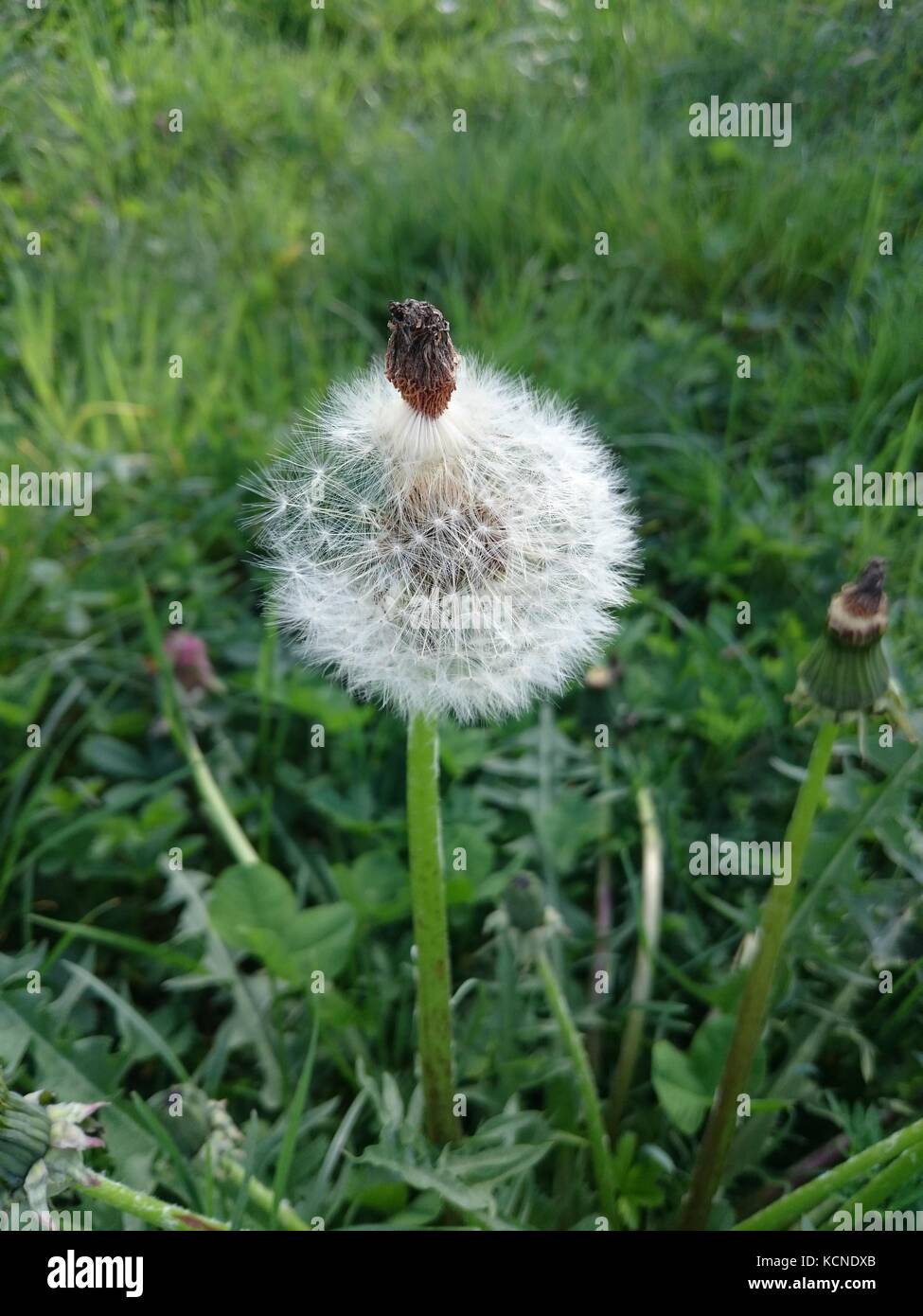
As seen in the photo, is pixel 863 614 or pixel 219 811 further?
pixel 219 811

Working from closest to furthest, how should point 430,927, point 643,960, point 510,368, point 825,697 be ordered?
1. point 825,697
2. point 430,927
3. point 643,960
4. point 510,368

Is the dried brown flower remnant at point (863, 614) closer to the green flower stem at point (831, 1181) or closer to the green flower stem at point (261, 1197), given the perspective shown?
the green flower stem at point (831, 1181)

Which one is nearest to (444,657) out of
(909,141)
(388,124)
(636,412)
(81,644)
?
(81,644)

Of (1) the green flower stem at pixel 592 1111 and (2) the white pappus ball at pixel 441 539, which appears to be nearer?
(2) the white pappus ball at pixel 441 539

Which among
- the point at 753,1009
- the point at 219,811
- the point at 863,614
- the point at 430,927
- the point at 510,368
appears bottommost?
the point at 753,1009

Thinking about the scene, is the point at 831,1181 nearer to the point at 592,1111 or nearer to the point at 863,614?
the point at 592,1111

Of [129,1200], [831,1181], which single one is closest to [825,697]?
[831,1181]

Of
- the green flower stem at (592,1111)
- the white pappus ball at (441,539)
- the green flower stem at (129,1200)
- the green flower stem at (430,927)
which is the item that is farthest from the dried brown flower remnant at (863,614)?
the green flower stem at (129,1200)
